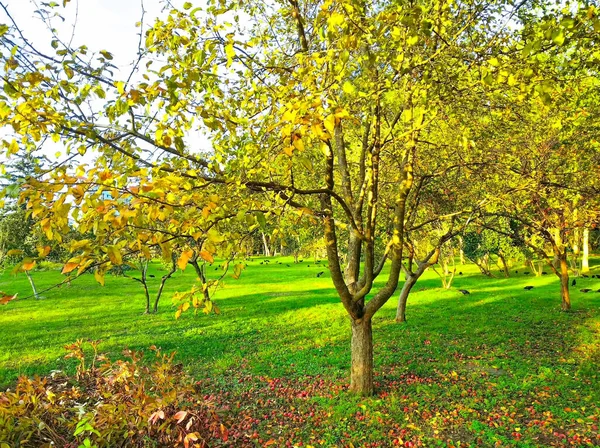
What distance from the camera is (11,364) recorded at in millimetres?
12312

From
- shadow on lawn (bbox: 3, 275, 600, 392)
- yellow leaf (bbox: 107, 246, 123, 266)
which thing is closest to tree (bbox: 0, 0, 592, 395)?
yellow leaf (bbox: 107, 246, 123, 266)

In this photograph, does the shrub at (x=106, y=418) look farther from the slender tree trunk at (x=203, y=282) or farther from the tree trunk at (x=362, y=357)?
the tree trunk at (x=362, y=357)

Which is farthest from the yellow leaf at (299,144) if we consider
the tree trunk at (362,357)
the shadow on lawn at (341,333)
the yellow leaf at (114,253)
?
the shadow on lawn at (341,333)

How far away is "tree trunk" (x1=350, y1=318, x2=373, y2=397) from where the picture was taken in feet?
27.9

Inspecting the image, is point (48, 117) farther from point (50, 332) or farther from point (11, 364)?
point (50, 332)

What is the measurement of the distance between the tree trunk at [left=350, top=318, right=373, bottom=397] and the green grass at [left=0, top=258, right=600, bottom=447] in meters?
0.33

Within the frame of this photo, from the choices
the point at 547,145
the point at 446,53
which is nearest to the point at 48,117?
the point at 446,53

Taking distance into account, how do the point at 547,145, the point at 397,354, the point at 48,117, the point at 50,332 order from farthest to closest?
the point at 50,332 → the point at 547,145 → the point at 397,354 → the point at 48,117

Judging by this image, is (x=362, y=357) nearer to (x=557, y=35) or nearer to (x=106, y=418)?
(x=106, y=418)

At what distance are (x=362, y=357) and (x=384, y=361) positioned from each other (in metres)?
2.91

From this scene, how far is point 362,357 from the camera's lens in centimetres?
→ 859

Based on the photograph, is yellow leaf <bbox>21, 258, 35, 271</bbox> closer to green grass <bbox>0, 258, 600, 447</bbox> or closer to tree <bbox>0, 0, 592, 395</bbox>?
tree <bbox>0, 0, 592, 395</bbox>

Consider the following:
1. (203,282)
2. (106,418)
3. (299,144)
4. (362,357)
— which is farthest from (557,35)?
Answer: (362,357)

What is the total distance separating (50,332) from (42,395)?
13.6m
